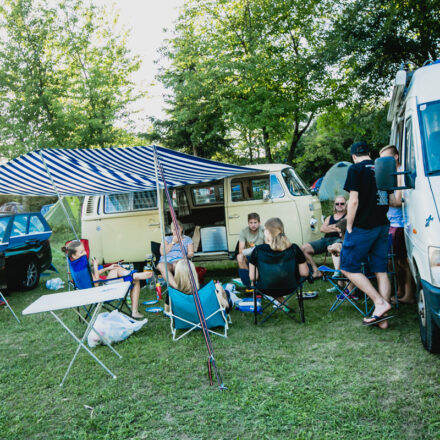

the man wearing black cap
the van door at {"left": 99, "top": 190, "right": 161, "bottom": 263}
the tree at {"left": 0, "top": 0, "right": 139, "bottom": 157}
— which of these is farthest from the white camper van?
the tree at {"left": 0, "top": 0, "right": 139, "bottom": 157}

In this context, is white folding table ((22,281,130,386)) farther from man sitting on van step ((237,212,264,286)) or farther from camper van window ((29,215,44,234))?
camper van window ((29,215,44,234))

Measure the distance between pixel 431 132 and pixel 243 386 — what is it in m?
2.70

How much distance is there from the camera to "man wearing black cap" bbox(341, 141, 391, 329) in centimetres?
431

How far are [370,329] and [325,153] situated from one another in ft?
60.4

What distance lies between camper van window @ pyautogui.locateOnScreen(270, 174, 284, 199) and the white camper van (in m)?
3.45

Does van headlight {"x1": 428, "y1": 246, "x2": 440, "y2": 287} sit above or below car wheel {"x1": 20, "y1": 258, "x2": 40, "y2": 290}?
above

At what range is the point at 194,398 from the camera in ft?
10.7

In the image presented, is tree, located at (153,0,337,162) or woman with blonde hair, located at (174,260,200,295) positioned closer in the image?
woman with blonde hair, located at (174,260,200,295)

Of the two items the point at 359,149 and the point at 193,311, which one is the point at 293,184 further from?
the point at 193,311

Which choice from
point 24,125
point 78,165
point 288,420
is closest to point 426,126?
point 288,420

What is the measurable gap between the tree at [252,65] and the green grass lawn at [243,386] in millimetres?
10033

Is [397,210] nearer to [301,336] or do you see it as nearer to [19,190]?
[301,336]

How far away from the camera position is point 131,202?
8.34 meters

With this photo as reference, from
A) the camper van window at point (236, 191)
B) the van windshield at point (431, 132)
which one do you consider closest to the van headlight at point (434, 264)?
the van windshield at point (431, 132)
